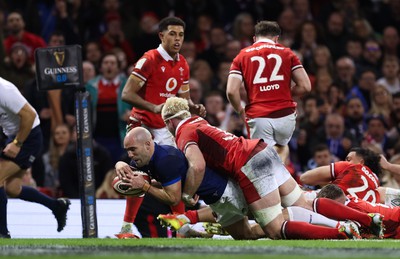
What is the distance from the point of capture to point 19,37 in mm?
18906

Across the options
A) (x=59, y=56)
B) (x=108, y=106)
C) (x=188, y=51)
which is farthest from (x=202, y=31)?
(x=59, y=56)

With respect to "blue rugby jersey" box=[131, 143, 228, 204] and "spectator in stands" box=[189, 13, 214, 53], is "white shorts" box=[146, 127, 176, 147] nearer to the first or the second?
"blue rugby jersey" box=[131, 143, 228, 204]

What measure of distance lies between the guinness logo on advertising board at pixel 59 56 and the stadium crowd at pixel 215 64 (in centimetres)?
430

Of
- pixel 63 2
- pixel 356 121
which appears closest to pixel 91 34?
pixel 63 2

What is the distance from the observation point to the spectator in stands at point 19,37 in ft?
61.4

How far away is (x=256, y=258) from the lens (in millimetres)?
9070

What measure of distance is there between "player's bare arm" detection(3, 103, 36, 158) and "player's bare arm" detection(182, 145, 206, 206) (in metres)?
2.34

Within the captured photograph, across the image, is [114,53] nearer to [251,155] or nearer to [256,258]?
[251,155]

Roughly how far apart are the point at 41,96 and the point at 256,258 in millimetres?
9292

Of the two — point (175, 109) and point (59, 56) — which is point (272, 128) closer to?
point (175, 109)

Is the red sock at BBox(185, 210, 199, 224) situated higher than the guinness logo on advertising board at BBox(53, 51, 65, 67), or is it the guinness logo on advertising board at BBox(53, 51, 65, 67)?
the guinness logo on advertising board at BBox(53, 51, 65, 67)

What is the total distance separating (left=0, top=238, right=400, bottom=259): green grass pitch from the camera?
9.45 metres

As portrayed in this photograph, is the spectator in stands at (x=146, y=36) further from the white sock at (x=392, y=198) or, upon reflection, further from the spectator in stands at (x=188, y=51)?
the white sock at (x=392, y=198)

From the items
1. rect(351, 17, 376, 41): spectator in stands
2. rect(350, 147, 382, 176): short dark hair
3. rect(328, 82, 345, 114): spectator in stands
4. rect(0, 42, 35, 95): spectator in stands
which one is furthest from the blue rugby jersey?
rect(351, 17, 376, 41): spectator in stands
